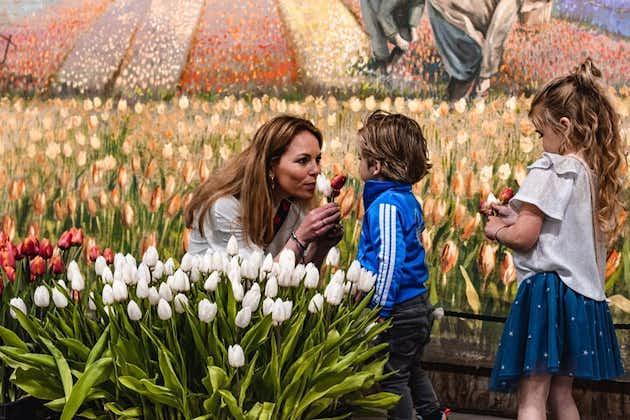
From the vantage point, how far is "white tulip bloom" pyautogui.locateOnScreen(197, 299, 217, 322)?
6.88 ft

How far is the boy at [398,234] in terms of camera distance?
106 inches

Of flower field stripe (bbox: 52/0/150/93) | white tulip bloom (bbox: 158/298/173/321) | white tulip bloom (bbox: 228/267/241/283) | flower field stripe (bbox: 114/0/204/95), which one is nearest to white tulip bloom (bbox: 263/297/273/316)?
white tulip bloom (bbox: 228/267/241/283)

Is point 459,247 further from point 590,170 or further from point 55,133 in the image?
point 55,133

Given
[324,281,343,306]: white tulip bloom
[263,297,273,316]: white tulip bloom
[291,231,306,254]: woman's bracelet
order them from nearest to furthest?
[263,297,273,316]: white tulip bloom
[324,281,343,306]: white tulip bloom
[291,231,306,254]: woman's bracelet

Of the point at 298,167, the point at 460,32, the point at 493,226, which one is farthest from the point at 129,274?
the point at 460,32

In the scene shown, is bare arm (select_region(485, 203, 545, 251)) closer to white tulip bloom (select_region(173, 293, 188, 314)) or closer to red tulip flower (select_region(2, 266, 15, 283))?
white tulip bloom (select_region(173, 293, 188, 314))

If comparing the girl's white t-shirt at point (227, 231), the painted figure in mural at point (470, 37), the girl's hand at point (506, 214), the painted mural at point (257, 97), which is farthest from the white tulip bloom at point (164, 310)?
the painted figure in mural at point (470, 37)

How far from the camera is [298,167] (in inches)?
120

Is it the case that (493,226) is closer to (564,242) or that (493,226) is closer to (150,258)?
(564,242)

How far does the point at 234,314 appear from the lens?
2.21 meters

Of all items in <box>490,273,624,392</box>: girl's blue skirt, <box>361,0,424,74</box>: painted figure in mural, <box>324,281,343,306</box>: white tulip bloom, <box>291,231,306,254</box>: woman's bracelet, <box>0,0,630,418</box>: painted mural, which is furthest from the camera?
<box>361,0,424,74</box>: painted figure in mural

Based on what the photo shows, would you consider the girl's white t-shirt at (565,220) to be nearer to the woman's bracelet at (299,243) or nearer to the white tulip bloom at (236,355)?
the woman's bracelet at (299,243)

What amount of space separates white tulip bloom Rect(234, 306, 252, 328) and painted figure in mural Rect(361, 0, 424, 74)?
207 cm

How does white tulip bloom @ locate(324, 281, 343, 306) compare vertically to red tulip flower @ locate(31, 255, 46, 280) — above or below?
above
